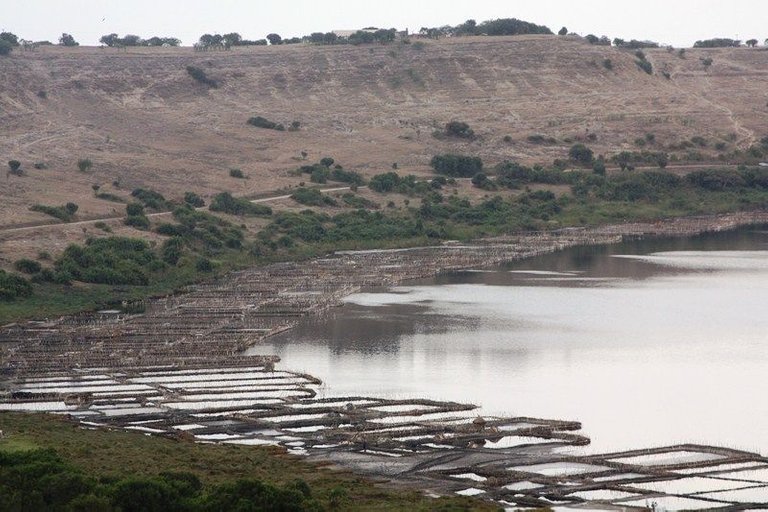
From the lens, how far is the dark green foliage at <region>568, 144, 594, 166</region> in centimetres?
10344

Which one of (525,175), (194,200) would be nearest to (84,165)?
(194,200)

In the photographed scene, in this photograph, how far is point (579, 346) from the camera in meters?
47.6

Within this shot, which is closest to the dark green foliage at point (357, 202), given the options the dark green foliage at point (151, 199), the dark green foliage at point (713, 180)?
the dark green foliage at point (151, 199)

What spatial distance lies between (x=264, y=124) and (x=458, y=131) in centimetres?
1360

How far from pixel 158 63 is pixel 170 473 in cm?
9672

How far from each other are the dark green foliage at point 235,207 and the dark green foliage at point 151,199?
2.44 m

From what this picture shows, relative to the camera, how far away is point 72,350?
4475 cm

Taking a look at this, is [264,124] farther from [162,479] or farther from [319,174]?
[162,479]

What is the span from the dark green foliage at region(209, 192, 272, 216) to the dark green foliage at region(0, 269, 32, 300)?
23.1 metres

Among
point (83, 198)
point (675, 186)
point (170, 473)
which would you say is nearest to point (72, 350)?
point (170, 473)

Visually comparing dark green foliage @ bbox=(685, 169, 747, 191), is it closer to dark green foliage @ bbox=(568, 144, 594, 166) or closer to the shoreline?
dark green foliage @ bbox=(568, 144, 594, 166)

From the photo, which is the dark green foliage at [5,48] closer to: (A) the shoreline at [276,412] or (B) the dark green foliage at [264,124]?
(B) the dark green foliage at [264,124]

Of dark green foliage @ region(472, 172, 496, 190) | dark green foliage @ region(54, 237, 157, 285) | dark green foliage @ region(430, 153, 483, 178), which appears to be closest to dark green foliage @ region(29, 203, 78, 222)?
dark green foliage @ region(54, 237, 157, 285)

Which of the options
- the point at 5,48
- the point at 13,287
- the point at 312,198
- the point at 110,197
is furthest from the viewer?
the point at 5,48
